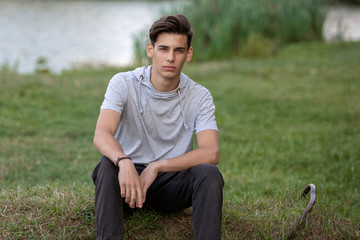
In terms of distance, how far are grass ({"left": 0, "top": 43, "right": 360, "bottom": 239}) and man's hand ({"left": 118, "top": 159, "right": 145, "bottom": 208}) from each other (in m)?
0.50

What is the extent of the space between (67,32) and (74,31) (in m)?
0.52

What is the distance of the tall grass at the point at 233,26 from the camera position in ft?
40.2

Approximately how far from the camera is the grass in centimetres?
327

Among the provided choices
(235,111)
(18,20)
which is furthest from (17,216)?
(18,20)

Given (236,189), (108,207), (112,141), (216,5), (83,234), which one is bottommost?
(236,189)

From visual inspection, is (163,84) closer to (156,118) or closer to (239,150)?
(156,118)

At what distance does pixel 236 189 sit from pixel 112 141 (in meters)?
2.13

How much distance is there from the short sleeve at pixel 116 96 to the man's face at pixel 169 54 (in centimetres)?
27

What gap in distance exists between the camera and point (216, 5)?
1270 cm

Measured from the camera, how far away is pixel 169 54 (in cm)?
314

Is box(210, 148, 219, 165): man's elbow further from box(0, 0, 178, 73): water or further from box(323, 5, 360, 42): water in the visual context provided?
box(323, 5, 360, 42): water

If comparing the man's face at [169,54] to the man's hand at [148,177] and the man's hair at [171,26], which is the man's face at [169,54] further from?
the man's hand at [148,177]

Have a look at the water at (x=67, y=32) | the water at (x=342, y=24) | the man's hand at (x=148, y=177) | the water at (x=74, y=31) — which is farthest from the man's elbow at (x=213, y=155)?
the water at (x=342, y=24)

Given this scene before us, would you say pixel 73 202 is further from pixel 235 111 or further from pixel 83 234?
pixel 235 111
